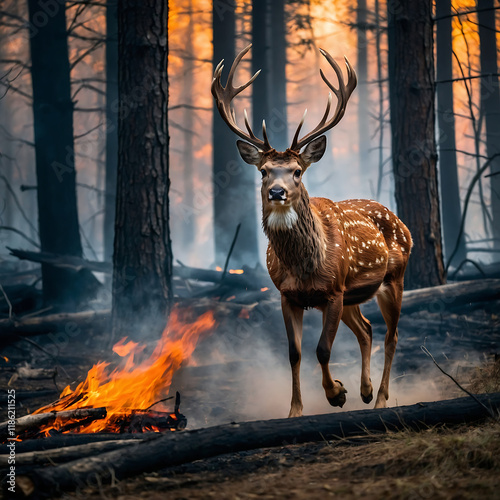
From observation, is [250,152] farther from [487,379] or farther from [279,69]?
[279,69]

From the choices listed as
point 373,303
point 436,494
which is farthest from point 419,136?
point 436,494

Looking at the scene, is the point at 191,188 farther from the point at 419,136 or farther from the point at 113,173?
the point at 419,136

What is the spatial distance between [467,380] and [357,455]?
→ 3521 mm

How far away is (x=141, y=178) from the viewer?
8.71 metres

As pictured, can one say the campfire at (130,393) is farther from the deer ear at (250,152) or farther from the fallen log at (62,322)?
the deer ear at (250,152)

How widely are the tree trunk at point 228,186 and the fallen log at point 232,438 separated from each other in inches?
495

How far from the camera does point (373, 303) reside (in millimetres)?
9859

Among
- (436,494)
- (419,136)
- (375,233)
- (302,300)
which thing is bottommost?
(436,494)

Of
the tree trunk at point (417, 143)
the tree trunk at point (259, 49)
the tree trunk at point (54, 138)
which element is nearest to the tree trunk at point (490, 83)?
the tree trunk at point (259, 49)

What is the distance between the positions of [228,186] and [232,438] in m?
13.9

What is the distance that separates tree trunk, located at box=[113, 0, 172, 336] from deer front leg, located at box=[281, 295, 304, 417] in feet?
11.1

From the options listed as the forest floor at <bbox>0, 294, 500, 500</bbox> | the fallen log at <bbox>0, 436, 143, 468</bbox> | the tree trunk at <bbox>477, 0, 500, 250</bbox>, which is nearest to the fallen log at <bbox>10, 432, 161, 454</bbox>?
the fallen log at <bbox>0, 436, 143, 468</bbox>

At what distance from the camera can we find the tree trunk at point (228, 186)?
1730 centimetres

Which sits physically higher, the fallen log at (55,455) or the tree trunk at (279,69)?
the tree trunk at (279,69)
